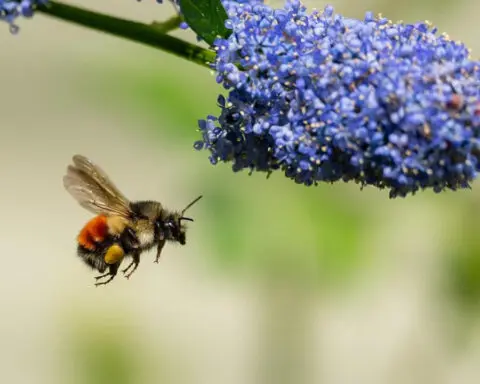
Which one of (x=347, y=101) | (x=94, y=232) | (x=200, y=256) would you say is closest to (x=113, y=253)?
(x=94, y=232)

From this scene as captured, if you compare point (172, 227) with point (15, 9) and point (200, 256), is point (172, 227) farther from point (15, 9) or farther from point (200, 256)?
point (200, 256)

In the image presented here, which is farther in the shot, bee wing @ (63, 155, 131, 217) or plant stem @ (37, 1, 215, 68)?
bee wing @ (63, 155, 131, 217)

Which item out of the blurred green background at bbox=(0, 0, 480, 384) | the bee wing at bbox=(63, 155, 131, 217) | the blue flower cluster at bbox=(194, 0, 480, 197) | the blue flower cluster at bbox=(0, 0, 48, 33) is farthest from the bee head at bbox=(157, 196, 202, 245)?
the blue flower cluster at bbox=(0, 0, 48, 33)

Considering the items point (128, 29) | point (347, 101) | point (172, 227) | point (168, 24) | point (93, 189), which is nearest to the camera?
point (347, 101)

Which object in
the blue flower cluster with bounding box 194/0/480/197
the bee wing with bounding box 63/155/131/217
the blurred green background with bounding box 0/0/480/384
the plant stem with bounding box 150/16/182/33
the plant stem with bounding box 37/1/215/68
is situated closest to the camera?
the blue flower cluster with bounding box 194/0/480/197

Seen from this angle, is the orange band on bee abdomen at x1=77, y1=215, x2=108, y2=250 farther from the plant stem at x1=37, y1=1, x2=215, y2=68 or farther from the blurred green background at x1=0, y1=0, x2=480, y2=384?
the blurred green background at x1=0, y1=0, x2=480, y2=384

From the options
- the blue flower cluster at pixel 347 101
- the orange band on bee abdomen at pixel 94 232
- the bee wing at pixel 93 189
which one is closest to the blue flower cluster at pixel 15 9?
the blue flower cluster at pixel 347 101
